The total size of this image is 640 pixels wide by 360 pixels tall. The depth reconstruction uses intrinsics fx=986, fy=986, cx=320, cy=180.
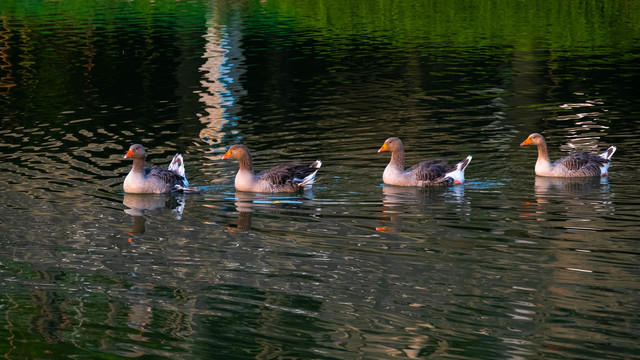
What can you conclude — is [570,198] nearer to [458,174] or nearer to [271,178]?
[458,174]

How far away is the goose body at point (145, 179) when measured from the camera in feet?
65.0

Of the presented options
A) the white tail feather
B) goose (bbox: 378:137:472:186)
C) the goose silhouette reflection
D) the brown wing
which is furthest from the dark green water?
the brown wing

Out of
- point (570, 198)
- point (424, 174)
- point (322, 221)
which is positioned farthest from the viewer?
point (424, 174)

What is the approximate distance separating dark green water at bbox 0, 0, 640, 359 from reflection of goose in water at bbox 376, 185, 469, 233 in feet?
0.28

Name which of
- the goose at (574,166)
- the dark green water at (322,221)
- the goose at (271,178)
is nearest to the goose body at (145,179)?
the dark green water at (322,221)

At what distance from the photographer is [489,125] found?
2775 cm

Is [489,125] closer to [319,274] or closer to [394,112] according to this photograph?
[394,112]

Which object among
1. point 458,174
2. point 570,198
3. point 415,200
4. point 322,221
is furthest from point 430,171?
point 322,221

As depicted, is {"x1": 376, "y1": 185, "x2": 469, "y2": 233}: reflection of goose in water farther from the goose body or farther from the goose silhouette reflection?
the goose body

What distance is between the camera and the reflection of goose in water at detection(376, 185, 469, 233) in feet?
57.8

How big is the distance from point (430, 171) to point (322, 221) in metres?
3.88

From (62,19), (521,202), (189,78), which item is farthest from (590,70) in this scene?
(62,19)

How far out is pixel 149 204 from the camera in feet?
63.0

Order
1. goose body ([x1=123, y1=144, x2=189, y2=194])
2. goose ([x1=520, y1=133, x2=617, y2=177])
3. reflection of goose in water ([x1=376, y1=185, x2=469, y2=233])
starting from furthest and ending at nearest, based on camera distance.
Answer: goose ([x1=520, y1=133, x2=617, y2=177]) → goose body ([x1=123, y1=144, x2=189, y2=194]) → reflection of goose in water ([x1=376, y1=185, x2=469, y2=233])
